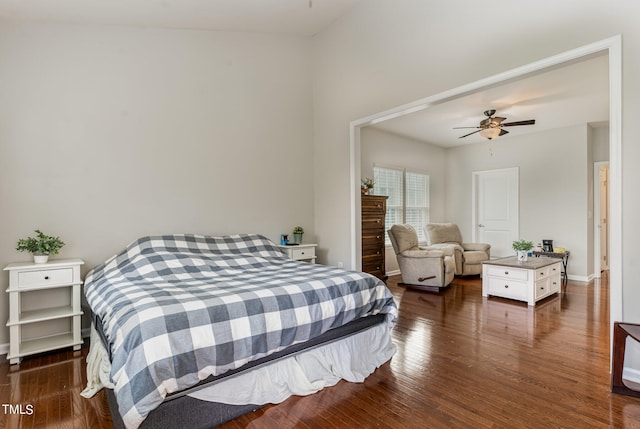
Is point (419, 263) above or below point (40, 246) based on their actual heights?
below

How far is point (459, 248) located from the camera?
581 cm

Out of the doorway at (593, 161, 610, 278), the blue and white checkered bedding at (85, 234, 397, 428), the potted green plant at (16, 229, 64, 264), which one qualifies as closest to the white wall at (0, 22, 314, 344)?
the potted green plant at (16, 229, 64, 264)

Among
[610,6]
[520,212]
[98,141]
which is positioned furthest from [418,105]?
[520,212]

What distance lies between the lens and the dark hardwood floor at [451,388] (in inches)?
74.9

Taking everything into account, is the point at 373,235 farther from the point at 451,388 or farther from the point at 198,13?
the point at 198,13

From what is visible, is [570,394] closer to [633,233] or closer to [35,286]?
[633,233]

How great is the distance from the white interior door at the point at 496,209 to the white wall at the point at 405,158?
2.42 ft

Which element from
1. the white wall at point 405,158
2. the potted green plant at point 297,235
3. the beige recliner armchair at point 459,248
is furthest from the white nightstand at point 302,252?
the beige recliner armchair at point 459,248

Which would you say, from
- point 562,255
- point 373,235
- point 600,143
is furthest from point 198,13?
point 600,143

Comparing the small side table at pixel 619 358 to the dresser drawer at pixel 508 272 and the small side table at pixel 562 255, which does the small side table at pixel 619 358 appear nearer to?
the dresser drawer at pixel 508 272

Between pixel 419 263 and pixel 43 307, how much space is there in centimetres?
446

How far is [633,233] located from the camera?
7.27 feet

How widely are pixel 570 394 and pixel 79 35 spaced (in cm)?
496

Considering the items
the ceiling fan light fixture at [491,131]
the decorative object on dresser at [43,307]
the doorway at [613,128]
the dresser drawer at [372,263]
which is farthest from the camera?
the dresser drawer at [372,263]
